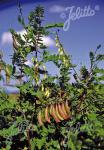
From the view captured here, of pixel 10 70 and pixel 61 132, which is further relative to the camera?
pixel 10 70

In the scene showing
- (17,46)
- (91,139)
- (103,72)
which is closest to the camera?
(91,139)

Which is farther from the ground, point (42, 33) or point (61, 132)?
point (42, 33)

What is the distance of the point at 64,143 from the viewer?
3.84 meters

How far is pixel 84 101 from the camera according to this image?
12.7ft

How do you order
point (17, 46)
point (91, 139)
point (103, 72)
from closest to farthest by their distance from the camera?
point (91, 139) → point (103, 72) → point (17, 46)

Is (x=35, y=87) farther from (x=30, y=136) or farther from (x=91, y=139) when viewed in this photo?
(x=91, y=139)

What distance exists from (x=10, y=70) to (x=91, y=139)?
1.08 meters

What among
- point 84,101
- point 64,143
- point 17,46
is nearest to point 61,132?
point 64,143

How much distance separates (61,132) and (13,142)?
2.08ft

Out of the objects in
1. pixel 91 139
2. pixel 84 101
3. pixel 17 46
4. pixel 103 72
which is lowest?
pixel 91 139

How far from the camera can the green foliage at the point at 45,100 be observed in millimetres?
3771

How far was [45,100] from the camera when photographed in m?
3.91

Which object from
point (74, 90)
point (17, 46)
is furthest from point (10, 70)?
point (74, 90)

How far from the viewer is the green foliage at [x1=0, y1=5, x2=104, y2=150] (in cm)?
377
